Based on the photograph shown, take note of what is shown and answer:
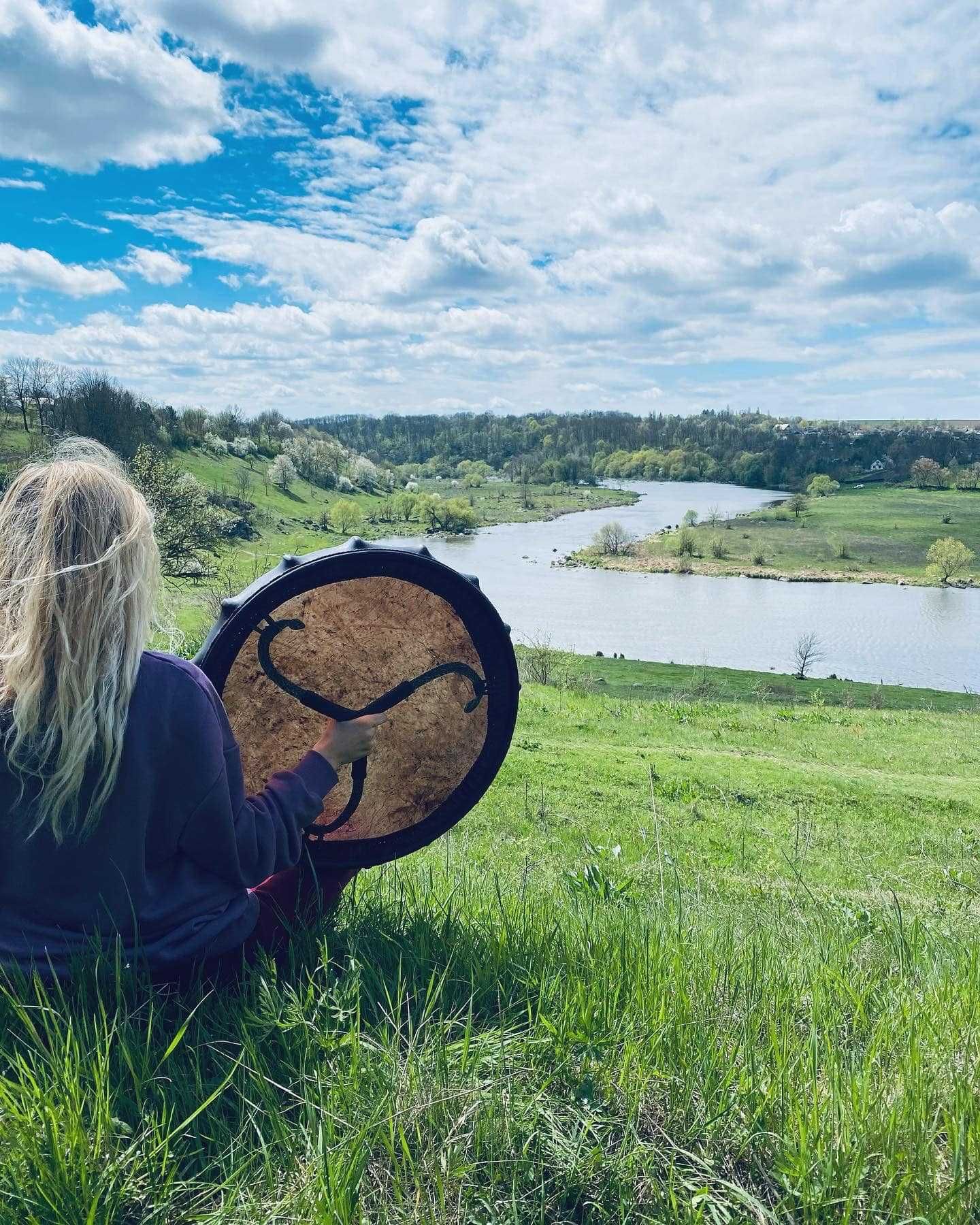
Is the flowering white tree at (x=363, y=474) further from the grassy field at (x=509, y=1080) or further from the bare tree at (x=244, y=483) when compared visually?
the grassy field at (x=509, y=1080)

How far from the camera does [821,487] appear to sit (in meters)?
167

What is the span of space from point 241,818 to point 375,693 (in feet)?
2.51

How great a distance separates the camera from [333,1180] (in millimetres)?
1479

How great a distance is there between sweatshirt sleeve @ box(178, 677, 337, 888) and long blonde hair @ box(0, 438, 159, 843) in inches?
8.5

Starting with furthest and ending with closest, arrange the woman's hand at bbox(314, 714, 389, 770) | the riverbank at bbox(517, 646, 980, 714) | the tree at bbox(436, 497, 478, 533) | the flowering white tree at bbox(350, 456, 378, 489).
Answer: the flowering white tree at bbox(350, 456, 378, 489), the tree at bbox(436, 497, 478, 533), the riverbank at bbox(517, 646, 980, 714), the woman's hand at bbox(314, 714, 389, 770)

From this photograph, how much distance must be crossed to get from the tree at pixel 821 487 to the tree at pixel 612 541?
70.5 metres

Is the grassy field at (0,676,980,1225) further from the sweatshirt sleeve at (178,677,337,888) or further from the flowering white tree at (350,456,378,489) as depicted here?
the flowering white tree at (350,456,378,489)

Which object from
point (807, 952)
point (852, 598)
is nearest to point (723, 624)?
point (852, 598)

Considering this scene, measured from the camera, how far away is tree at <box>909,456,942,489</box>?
16638cm

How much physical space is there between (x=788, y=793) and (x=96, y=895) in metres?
16.5

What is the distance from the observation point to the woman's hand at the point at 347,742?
7.89ft

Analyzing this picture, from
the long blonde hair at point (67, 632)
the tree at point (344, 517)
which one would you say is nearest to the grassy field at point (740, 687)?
the long blonde hair at point (67, 632)

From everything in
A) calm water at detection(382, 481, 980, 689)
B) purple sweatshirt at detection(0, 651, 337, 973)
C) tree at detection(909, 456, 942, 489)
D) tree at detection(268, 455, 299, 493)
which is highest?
tree at detection(909, 456, 942, 489)

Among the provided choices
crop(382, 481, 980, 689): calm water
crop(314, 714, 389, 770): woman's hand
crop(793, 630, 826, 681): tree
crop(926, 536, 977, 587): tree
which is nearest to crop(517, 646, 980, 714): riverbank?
crop(793, 630, 826, 681): tree
